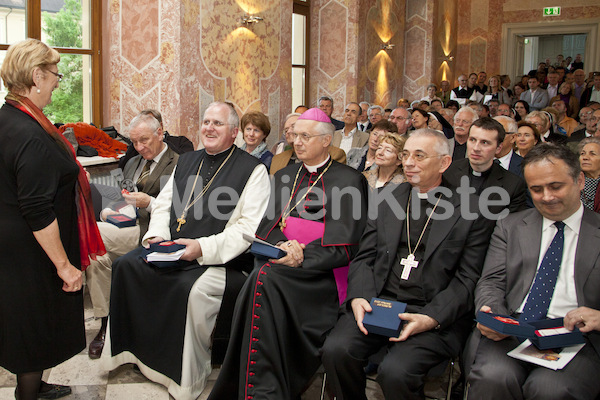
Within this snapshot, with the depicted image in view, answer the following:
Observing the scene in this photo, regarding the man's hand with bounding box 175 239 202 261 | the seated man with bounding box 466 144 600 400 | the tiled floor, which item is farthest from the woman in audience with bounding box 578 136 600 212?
the man's hand with bounding box 175 239 202 261

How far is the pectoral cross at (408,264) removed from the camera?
2840 millimetres

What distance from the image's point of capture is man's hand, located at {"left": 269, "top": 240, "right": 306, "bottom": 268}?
9.94ft

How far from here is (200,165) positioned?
12.3 feet

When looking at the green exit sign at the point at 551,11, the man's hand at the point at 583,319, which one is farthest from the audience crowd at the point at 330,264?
the green exit sign at the point at 551,11

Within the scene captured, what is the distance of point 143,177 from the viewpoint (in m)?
4.15

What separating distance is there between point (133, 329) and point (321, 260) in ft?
3.90

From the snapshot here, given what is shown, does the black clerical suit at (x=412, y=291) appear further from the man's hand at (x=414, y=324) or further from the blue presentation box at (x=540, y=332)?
the blue presentation box at (x=540, y=332)

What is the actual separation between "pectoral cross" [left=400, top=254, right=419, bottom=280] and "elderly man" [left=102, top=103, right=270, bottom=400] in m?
1.01

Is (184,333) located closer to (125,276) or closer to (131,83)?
(125,276)

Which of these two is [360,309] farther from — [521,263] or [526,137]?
[526,137]

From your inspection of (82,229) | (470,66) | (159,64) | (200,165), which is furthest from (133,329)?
(470,66)

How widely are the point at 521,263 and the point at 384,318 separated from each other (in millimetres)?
674

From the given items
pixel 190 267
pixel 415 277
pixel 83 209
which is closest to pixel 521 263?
pixel 415 277

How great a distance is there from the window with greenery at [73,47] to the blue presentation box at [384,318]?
15.7ft
